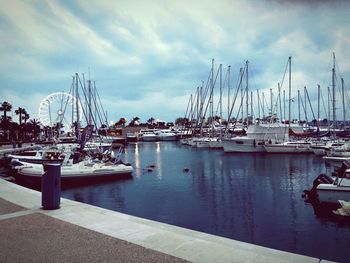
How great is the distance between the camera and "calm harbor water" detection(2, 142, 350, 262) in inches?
489

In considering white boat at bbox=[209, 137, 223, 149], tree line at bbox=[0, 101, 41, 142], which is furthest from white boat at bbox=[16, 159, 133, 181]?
tree line at bbox=[0, 101, 41, 142]

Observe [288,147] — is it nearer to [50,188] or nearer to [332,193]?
[332,193]

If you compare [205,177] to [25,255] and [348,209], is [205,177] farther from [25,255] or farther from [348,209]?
[25,255]

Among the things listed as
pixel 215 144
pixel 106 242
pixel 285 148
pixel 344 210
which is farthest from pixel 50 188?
pixel 215 144

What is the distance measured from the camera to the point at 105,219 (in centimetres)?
888

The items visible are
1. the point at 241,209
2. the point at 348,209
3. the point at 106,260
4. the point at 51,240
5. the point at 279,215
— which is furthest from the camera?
the point at 241,209

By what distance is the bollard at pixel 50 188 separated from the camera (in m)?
9.82

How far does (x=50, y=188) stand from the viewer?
977cm

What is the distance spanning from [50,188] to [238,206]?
11.9 m

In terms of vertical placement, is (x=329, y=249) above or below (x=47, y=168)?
below

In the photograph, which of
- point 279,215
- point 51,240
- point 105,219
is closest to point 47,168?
point 105,219

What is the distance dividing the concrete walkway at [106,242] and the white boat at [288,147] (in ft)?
165

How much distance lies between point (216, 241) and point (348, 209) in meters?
11.1

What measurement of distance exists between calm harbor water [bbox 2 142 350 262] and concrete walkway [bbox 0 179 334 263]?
572 cm
